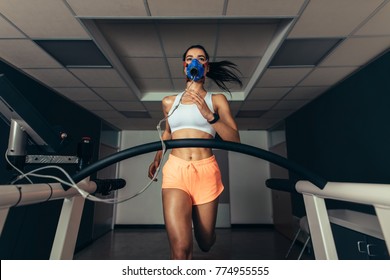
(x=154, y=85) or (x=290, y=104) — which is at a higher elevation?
(x=154, y=85)

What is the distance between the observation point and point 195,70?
3.85 feet

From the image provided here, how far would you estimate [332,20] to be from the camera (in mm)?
1995

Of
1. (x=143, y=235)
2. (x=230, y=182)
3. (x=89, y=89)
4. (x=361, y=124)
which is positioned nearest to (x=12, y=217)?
(x=89, y=89)

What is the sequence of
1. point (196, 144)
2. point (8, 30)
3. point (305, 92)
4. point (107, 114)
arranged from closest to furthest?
point (196, 144) < point (8, 30) < point (305, 92) < point (107, 114)

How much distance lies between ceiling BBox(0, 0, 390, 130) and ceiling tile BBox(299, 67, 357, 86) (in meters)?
0.01

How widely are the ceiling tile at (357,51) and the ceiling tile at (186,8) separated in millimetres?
1408

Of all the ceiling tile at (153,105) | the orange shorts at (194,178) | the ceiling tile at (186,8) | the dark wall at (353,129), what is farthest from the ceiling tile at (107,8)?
the dark wall at (353,129)

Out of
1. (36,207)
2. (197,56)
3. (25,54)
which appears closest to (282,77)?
(197,56)

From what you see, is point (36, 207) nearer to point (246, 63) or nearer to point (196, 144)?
point (196, 144)

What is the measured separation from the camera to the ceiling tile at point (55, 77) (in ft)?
9.51

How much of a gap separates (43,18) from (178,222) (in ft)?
6.78

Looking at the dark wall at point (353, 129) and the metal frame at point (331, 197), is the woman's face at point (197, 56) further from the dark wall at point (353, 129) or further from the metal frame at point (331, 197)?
the dark wall at point (353, 129)

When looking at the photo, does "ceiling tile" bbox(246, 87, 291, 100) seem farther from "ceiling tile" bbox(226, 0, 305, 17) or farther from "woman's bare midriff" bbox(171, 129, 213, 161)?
"woman's bare midriff" bbox(171, 129, 213, 161)

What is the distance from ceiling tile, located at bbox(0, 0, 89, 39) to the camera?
1785mm
